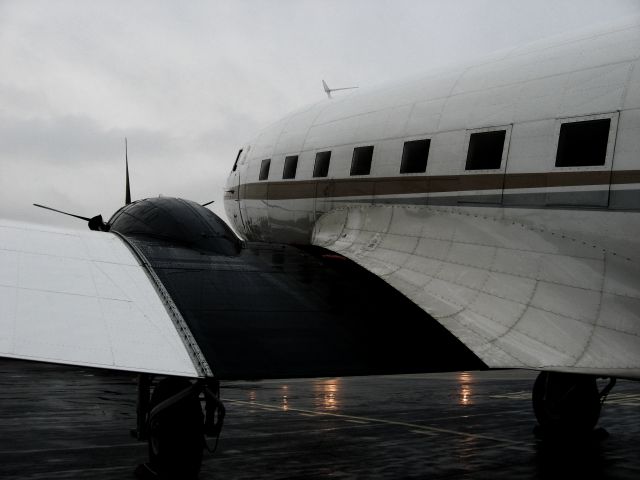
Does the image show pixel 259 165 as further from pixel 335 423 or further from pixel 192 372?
pixel 192 372

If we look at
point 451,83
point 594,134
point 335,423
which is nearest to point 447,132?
point 451,83

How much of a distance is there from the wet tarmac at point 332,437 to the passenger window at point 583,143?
4226 millimetres

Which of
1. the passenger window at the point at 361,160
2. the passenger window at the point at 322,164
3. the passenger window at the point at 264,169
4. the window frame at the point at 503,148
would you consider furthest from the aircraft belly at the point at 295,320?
the passenger window at the point at 264,169

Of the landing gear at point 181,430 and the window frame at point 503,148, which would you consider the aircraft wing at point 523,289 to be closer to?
the window frame at point 503,148

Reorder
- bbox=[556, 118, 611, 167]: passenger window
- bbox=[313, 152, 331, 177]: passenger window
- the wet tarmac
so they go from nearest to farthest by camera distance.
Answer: bbox=[556, 118, 611, 167]: passenger window, the wet tarmac, bbox=[313, 152, 331, 177]: passenger window

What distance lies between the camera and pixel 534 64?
10242 mm

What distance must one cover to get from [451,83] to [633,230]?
4179 mm

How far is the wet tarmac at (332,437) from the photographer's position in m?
10.4

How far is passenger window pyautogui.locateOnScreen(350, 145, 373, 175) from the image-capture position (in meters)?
13.0

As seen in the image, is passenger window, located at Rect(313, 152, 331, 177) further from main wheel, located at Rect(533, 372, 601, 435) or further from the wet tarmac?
main wheel, located at Rect(533, 372, 601, 435)

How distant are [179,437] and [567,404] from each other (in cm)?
747

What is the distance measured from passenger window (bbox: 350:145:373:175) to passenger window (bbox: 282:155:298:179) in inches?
104

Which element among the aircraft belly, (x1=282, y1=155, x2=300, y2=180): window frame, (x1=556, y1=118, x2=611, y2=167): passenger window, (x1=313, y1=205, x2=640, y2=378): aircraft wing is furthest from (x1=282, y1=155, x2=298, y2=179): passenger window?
(x1=556, y1=118, x2=611, y2=167): passenger window

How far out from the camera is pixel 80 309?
760cm
